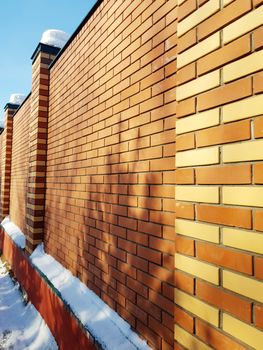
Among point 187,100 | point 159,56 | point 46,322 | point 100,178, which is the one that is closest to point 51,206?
point 46,322

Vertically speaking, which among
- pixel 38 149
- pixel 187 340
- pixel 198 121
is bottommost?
pixel 187 340

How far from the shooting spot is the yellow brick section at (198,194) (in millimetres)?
1249

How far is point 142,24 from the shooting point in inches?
89.4

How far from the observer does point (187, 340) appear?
1327mm

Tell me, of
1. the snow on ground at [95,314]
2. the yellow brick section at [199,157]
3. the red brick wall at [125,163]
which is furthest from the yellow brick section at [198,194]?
the snow on ground at [95,314]

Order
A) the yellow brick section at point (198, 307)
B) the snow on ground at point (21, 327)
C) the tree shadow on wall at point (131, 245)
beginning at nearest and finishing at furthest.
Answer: the yellow brick section at point (198, 307)
the tree shadow on wall at point (131, 245)
the snow on ground at point (21, 327)

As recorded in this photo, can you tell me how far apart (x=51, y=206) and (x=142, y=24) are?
298 centimetres

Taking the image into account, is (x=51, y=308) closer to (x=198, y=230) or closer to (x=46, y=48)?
(x=198, y=230)

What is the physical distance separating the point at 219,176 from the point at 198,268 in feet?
1.33

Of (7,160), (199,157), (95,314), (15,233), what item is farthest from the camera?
(7,160)

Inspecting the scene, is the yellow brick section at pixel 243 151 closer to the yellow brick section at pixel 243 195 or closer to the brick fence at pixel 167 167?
the brick fence at pixel 167 167

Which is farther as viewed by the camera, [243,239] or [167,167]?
[167,167]

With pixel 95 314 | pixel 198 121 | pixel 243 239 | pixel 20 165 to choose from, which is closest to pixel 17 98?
pixel 20 165

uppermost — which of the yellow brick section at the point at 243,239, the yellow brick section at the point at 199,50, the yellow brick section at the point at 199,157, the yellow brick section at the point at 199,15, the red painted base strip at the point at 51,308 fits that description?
the yellow brick section at the point at 199,15
